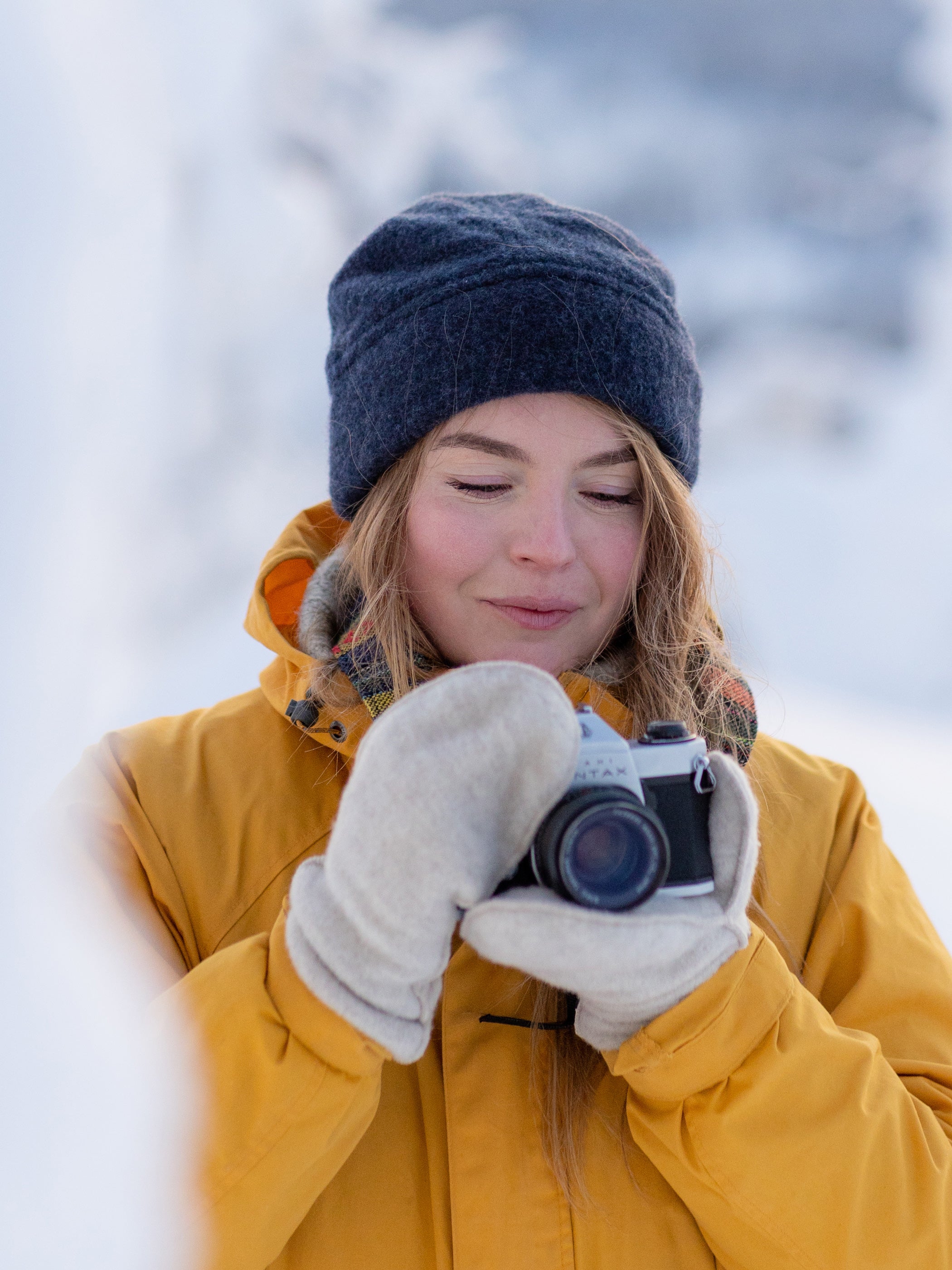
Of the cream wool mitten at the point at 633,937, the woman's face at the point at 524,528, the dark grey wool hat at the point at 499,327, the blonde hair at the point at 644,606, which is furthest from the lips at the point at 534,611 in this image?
the cream wool mitten at the point at 633,937

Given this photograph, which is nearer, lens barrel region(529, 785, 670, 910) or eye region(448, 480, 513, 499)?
lens barrel region(529, 785, 670, 910)

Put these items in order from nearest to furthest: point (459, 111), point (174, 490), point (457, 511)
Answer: point (457, 511)
point (174, 490)
point (459, 111)

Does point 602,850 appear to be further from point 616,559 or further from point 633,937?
point 616,559

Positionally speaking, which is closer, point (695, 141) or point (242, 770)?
point (242, 770)

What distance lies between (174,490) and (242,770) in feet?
6.24

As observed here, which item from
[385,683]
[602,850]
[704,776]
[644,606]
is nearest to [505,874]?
[602,850]

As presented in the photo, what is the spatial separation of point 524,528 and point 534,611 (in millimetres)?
127

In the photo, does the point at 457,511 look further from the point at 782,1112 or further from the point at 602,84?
the point at 602,84

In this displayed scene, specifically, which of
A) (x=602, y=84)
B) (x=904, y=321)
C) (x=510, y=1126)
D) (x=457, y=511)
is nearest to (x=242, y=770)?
(x=457, y=511)

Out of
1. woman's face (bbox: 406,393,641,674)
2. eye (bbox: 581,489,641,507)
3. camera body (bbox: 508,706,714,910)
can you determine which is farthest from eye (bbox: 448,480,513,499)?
camera body (bbox: 508,706,714,910)

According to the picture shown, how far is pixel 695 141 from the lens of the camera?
403 centimetres

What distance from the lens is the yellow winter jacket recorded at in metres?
0.86

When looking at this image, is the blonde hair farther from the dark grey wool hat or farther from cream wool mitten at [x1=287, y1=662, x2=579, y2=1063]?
cream wool mitten at [x1=287, y1=662, x2=579, y2=1063]

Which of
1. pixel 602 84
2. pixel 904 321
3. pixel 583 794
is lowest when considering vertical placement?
pixel 583 794
